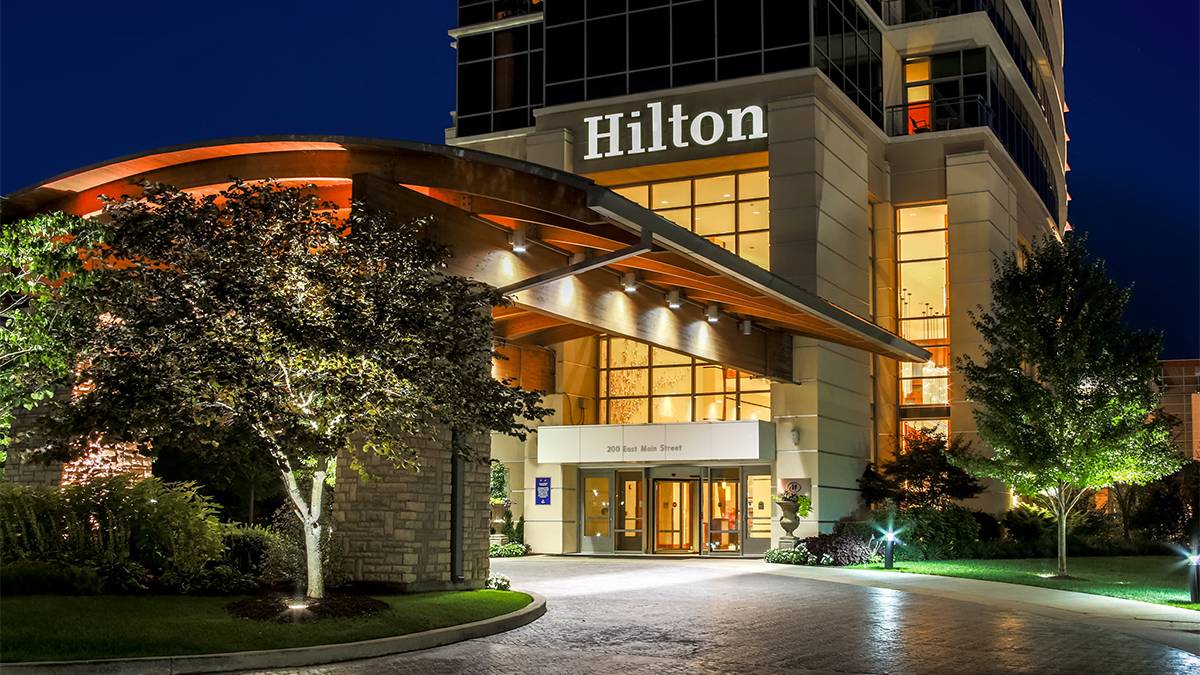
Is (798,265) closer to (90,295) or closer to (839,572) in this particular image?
(839,572)

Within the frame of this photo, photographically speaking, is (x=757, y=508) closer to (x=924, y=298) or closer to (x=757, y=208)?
(x=757, y=208)

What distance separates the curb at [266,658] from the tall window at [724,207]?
2298 centimetres

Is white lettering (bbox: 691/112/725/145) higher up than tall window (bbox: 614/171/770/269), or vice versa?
white lettering (bbox: 691/112/725/145)

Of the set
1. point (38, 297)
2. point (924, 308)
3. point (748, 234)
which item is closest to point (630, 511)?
point (748, 234)

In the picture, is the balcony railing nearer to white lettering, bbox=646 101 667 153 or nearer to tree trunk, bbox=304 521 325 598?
white lettering, bbox=646 101 667 153

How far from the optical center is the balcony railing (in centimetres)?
4069

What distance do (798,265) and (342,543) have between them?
19.3 metres

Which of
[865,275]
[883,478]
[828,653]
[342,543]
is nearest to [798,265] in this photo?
[865,275]

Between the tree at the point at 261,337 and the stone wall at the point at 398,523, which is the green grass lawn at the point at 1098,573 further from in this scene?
the tree at the point at 261,337

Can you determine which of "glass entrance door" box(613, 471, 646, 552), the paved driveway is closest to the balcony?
"glass entrance door" box(613, 471, 646, 552)

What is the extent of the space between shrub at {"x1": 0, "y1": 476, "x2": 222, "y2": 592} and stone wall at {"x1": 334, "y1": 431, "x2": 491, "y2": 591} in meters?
2.09

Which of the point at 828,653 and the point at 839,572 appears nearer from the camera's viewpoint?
the point at 828,653

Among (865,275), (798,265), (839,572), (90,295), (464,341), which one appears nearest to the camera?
(90,295)

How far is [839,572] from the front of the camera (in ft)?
91.8
